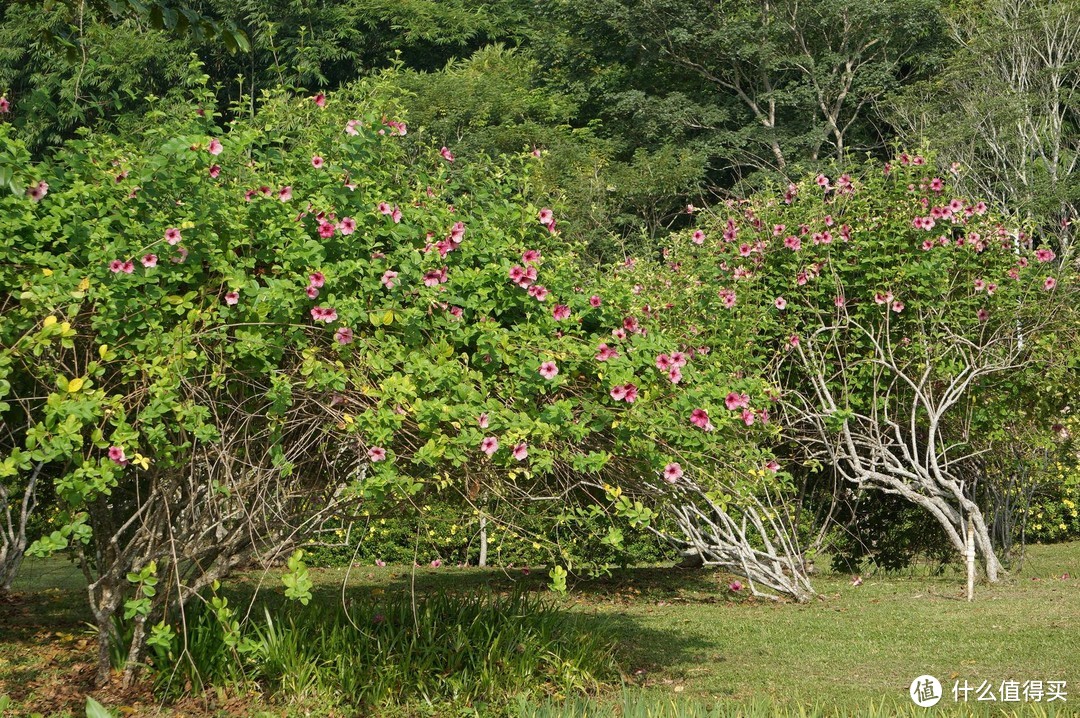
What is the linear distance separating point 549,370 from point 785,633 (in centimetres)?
374

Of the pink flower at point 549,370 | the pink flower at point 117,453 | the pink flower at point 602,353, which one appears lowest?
the pink flower at point 117,453

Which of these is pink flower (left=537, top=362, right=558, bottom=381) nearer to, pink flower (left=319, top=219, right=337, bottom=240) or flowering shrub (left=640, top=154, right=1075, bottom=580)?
pink flower (left=319, top=219, right=337, bottom=240)

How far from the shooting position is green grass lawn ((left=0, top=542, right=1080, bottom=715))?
20.1 feet

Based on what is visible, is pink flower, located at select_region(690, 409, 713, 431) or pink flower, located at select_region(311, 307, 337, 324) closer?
pink flower, located at select_region(311, 307, 337, 324)

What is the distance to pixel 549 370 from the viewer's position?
467 cm

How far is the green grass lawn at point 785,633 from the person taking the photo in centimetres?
611

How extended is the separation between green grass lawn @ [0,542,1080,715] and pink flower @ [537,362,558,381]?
1491 millimetres

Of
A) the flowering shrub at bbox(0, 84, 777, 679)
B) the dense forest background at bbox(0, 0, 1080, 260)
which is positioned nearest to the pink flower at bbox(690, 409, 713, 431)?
the flowering shrub at bbox(0, 84, 777, 679)

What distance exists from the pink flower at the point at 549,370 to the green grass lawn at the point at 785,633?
1.49m

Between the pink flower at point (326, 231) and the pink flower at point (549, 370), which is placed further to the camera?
the pink flower at point (326, 231)

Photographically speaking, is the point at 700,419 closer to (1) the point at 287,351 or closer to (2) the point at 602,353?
(2) the point at 602,353

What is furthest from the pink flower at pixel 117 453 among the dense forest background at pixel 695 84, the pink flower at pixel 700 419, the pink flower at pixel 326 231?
the dense forest background at pixel 695 84

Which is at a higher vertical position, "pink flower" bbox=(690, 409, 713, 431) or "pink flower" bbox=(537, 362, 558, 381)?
"pink flower" bbox=(537, 362, 558, 381)

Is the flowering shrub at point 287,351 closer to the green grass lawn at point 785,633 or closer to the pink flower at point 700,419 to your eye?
the pink flower at point 700,419
